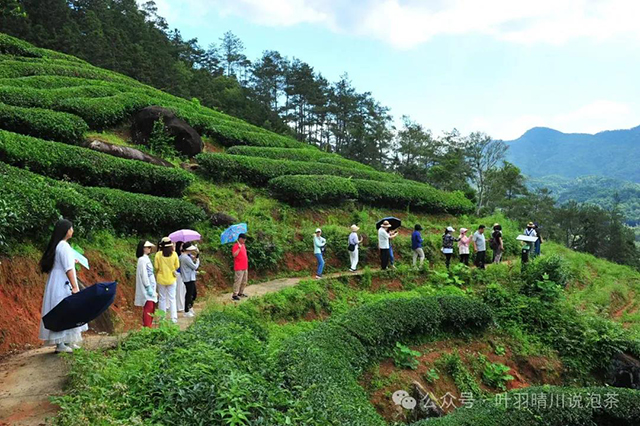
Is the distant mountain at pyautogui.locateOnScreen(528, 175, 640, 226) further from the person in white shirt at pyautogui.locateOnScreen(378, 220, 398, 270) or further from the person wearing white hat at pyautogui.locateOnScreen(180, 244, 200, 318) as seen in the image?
the person wearing white hat at pyautogui.locateOnScreen(180, 244, 200, 318)

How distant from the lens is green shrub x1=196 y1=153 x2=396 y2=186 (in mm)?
17594

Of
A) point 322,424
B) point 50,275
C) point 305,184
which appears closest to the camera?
point 322,424

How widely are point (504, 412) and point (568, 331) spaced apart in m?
5.34

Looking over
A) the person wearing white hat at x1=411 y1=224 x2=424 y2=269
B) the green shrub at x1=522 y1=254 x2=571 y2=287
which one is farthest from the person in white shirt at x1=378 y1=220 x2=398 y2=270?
the green shrub at x1=522 y1=254 x2=571 y2=287

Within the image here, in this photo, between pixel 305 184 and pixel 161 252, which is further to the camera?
pixel 305 184

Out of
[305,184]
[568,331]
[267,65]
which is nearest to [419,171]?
[267,65]

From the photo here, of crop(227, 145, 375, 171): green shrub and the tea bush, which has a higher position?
the tea bush

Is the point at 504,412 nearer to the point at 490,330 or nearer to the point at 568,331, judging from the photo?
the point at 490,330

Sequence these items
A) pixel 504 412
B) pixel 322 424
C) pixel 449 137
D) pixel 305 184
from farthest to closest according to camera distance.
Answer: pixel 449 137 → pixel 305 184 → pixel 504 412 → pixel 322 424

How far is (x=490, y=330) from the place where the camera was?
1190cm

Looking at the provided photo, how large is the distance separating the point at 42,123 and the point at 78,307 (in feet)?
37.4

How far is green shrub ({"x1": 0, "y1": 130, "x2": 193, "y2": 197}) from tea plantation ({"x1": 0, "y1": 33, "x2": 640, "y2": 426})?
4 cm

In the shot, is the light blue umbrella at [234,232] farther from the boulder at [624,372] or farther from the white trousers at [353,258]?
the boulder at [624,372]

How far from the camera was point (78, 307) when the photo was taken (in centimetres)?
562
